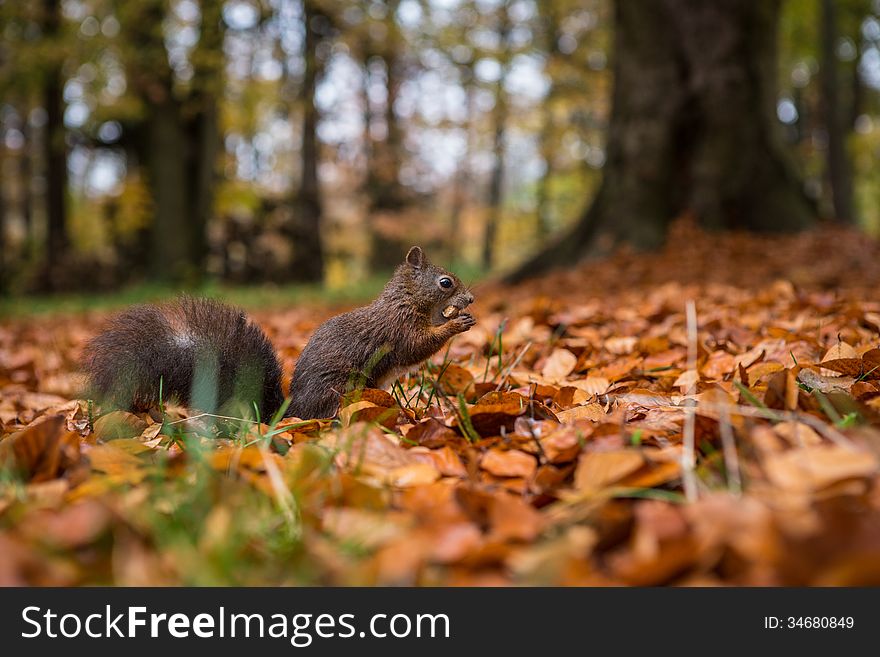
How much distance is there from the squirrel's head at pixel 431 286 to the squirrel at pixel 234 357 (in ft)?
0.54

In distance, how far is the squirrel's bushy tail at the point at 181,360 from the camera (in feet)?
6.27

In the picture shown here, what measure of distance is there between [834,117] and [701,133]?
5.67 meters

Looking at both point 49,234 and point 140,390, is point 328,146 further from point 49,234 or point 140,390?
point 140,390

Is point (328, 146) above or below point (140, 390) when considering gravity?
above

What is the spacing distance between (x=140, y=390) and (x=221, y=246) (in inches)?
442

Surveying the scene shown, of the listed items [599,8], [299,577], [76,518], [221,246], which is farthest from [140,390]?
[599,8]

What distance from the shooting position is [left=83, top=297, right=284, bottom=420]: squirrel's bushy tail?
1.91m

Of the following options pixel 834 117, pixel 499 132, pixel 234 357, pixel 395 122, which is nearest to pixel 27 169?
pixel 395 122

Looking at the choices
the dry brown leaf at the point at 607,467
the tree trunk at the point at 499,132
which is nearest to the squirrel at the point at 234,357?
the dry brown leaf at the point at 607,467

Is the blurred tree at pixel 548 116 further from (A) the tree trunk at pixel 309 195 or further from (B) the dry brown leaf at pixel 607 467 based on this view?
(B) the dry brown leaf at pixel 607 467

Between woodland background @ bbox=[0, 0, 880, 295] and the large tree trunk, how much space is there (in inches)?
0.7

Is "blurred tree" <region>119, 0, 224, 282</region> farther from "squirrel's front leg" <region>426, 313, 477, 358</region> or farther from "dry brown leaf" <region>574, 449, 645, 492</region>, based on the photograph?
"dry brown leaf" <region>574, 449, 645, 492</region>

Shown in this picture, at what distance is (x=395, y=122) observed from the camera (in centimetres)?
1975
